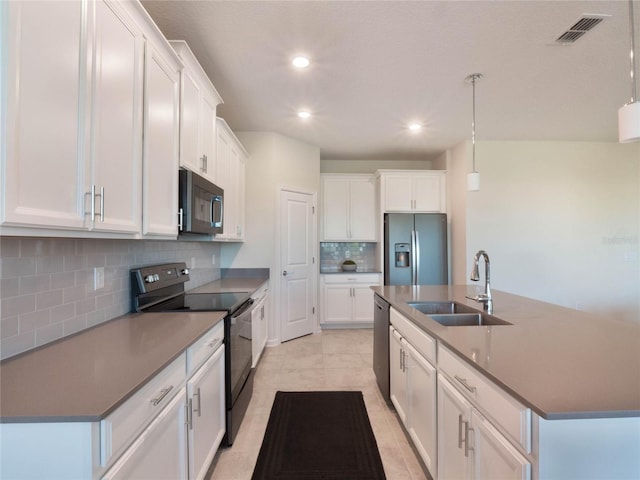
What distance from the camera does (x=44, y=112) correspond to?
2.94 ft

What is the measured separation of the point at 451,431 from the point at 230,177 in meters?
2.75

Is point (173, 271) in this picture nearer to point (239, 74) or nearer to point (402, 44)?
point (239, 74)

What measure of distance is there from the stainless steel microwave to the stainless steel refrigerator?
278 cm

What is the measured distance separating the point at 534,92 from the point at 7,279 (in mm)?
3964

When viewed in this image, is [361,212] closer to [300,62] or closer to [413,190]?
[413,190]

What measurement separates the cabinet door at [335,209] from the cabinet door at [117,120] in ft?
11.5

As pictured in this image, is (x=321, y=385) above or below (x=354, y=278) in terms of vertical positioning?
below

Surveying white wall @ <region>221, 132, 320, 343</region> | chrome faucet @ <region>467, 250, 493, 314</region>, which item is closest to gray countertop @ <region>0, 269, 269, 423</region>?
chrome faucet @ <region>467, 250, 493, 314</region>

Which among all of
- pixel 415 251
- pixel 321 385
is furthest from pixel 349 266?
pixel 321 385

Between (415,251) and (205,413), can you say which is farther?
(415,251)

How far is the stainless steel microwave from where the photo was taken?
1.87 metres

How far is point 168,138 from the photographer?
5.54 feet

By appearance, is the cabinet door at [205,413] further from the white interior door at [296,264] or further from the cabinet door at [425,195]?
the cabinet door at [425,195]

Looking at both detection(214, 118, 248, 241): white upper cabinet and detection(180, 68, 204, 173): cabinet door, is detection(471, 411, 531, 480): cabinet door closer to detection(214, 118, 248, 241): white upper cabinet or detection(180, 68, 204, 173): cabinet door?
detection(180, 68, 204, 173): cabinet door
